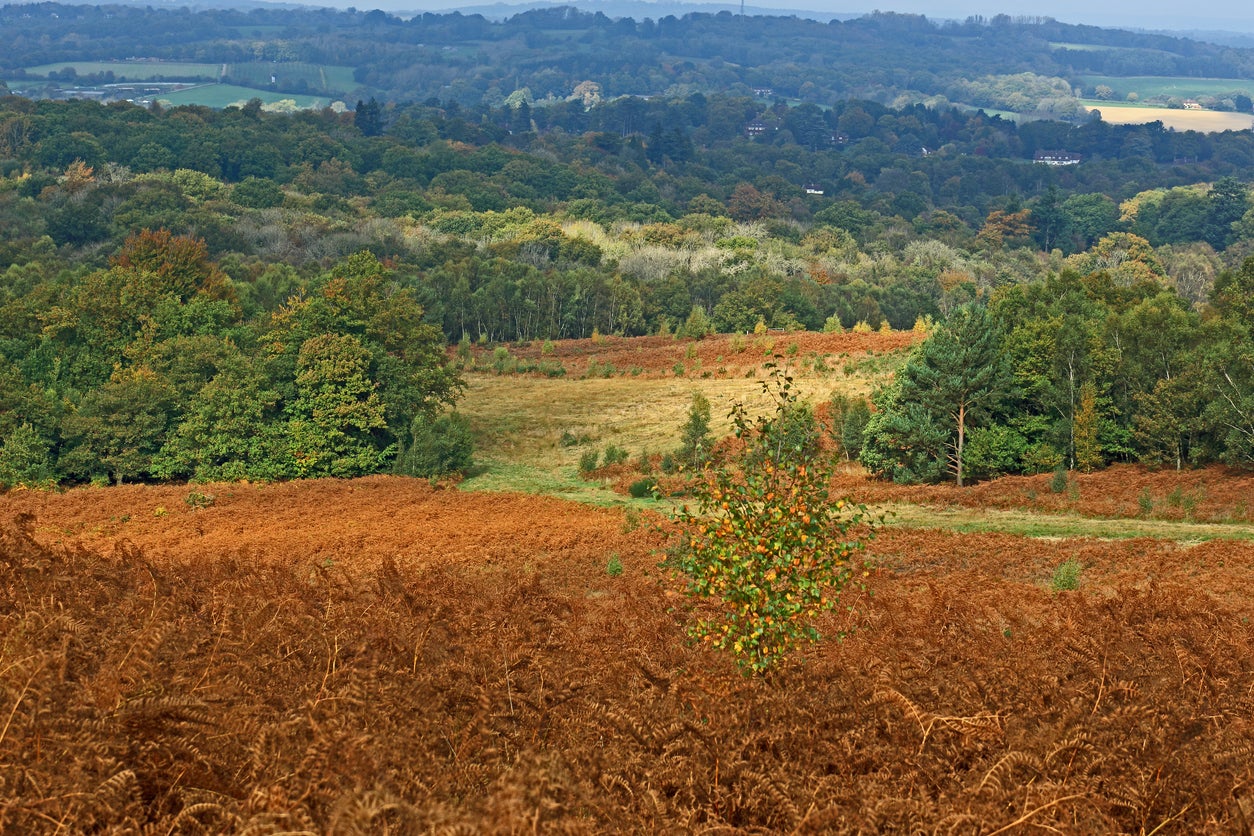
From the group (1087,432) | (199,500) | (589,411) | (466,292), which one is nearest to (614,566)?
(199,500)

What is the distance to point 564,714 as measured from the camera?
27.4 feet

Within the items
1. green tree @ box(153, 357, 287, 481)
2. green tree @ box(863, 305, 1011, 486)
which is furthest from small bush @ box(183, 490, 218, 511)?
green tree @ box(863, 305, 1011, 486)

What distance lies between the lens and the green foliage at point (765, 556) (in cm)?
1018

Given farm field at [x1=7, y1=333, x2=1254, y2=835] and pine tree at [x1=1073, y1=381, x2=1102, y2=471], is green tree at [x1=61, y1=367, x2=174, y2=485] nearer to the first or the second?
farm field at [x1=7, y1=333, x2=1254, y2=835]

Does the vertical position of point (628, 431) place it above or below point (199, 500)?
below

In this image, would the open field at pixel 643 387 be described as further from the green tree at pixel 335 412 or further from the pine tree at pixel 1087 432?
the pine tree at pixel 1087 432

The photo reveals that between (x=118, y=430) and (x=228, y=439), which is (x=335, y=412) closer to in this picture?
(x=228, y=439)

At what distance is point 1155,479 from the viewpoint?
3275 cm

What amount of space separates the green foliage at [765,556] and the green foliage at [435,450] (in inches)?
1092

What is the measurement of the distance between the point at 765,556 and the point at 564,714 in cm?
264

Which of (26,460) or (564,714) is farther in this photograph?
(26,460)

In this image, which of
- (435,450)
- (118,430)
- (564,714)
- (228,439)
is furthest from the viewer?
(435,450)

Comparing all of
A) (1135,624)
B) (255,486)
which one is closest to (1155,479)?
(1135,624)

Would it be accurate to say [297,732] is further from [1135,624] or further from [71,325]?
[71,325]
